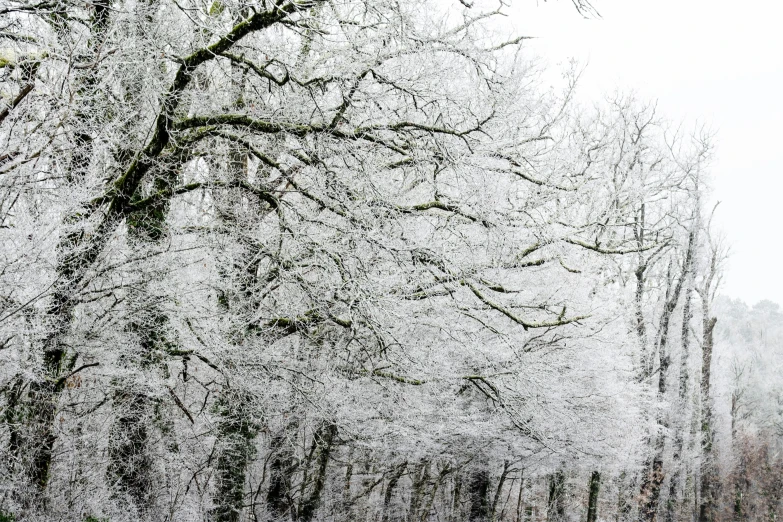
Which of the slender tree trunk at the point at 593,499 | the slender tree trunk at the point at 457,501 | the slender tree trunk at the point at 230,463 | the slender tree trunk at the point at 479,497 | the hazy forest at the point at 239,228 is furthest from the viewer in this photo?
the slender tree trunk at the point at 593,499

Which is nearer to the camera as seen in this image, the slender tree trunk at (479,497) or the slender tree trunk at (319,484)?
the slender tree trunk at (319,484)

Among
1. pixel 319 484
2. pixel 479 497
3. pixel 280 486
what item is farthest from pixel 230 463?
pixel 479 497

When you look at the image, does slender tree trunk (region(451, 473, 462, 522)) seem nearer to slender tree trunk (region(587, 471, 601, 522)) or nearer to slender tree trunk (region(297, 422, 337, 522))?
slender tree trunk (region(587, 471, 601, 522))

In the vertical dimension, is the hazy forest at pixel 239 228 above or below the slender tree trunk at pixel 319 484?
above

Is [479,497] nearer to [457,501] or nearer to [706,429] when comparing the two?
[457,501]

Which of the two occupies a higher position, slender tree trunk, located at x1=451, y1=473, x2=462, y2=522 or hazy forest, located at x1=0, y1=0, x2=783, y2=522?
hazy forest, located at x1=0, y1=0, x2=783, y2=522

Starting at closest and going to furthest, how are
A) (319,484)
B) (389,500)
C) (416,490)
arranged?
1. (319,484)
2. (416,490)
3. (389,500)

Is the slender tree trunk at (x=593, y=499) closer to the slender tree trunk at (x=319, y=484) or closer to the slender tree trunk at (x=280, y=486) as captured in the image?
the slender tree trunk at (x=319, y=484)

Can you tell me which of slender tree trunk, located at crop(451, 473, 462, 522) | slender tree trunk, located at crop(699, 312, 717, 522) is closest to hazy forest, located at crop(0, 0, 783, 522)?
slender tree trunk, located at crop(451, 473, 462, 522)

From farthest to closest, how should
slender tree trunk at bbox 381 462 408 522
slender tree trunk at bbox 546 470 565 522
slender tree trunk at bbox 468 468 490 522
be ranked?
slender tree trunk at bbox 546 470 565 522 → slender tree trunk at bbox 468 468 490 522 → slender tree trunk at bbox 381 462 408 522

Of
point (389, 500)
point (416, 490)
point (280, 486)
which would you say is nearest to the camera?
point (280, 486)

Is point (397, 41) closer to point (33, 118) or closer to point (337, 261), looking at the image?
point (337, 261)

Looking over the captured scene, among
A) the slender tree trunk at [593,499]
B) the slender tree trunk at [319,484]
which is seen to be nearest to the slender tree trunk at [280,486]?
the slender tree trunk at [319,484]

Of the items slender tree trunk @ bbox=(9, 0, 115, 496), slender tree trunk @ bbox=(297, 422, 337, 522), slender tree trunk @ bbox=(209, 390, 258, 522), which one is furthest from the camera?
slender tree trunk @ bbox=(297, 422, 337, 522)
